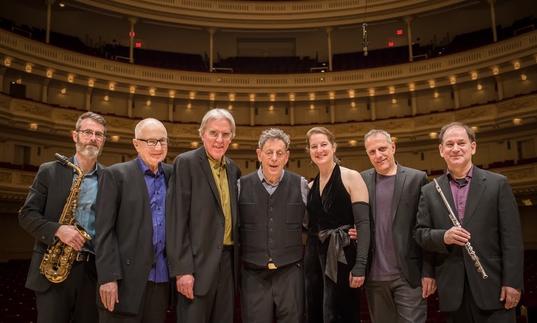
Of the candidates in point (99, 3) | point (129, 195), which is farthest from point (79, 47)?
point (129, 195)

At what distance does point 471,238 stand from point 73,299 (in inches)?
109

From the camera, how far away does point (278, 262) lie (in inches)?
121

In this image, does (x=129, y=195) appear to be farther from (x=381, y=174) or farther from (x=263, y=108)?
(x=263, y=108)

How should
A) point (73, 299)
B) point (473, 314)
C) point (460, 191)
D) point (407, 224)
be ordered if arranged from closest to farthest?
point (473, 314) < point (73, 299) < point (460, 191) < point (407, 224)

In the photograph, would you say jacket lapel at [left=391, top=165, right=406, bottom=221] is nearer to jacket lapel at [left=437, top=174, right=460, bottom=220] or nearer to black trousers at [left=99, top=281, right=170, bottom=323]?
jacket lapel at [left=437, top=174, right=460, bottom=220]

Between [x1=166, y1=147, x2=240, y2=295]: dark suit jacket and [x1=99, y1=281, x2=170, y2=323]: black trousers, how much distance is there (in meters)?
0.22

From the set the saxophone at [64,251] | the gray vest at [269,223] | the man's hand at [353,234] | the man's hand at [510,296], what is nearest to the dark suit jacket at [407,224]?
the man's hand at [353,234]

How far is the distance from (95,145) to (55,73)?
17.2 meters

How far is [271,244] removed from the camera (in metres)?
3.11

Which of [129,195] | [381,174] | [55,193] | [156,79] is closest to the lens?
[129,195]

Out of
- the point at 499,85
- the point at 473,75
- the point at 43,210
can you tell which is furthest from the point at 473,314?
the point at 499,85

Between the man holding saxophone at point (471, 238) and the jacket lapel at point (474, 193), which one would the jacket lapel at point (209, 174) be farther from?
the jacket lapel at point (474, 193)

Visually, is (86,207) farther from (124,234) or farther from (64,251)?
(124,234)

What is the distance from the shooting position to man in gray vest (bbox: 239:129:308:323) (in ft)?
10.2
